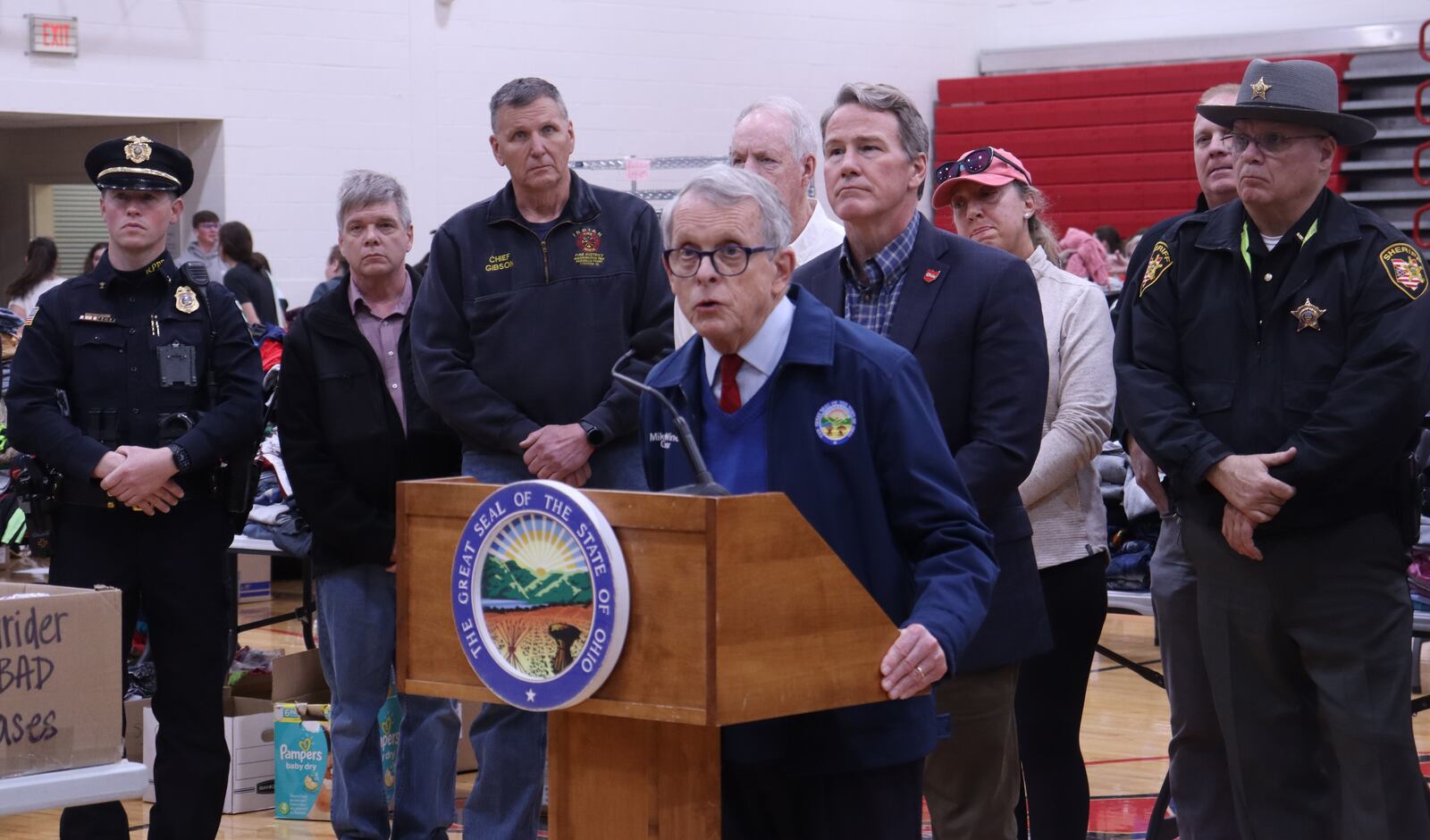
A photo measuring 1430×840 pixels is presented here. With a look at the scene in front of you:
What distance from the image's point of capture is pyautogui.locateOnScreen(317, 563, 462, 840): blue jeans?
388 centimetres

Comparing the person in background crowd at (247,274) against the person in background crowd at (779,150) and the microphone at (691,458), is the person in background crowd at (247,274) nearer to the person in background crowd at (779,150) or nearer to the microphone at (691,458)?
the person in background crowd at (779,150)

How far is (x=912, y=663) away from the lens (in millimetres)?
1986

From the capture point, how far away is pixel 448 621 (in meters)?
Answer: 1.99

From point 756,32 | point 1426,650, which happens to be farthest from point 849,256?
point 756,32

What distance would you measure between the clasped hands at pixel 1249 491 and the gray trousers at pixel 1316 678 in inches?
1.9

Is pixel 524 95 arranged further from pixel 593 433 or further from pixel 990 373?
pixel 990 373

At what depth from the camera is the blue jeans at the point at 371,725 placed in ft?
12.7

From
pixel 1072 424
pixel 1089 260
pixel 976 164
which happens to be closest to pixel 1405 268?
pixel 1072 424

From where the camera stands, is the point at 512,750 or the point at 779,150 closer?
the point at 512,750

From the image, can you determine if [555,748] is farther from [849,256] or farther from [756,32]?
[756,32]

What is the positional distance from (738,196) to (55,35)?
9.25 m

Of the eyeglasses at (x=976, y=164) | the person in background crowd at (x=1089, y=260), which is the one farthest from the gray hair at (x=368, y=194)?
the person in background crowd at (x=1089, y=260)

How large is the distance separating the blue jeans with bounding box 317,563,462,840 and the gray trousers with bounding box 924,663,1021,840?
4.69 feet

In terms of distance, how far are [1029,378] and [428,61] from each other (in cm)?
953
